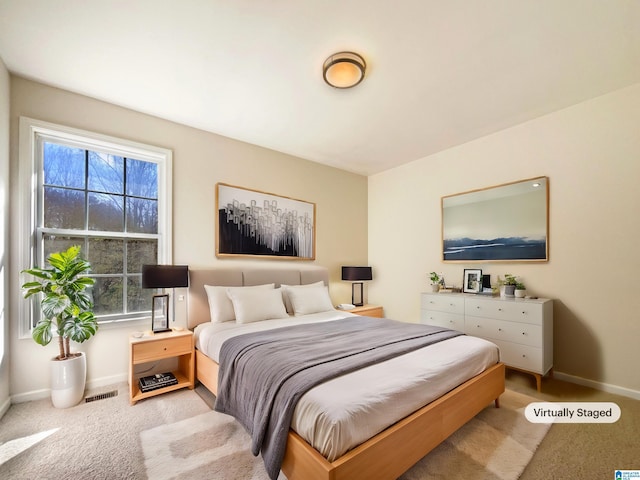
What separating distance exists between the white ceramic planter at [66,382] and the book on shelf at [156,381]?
0.47m

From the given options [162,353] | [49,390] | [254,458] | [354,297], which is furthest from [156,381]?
[354,297]

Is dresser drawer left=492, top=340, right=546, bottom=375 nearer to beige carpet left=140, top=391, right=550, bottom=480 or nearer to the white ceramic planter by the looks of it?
beige carpet left=140, top=391, right=550, bottom=480

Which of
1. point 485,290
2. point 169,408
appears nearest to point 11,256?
point 169,408

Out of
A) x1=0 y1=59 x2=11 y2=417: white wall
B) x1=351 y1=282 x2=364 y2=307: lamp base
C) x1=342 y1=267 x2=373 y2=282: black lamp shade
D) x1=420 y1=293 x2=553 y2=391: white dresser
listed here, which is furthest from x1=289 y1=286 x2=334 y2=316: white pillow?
x1=0 y1=59 x2=11 y2=417: white wall

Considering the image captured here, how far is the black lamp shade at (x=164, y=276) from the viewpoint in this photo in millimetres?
2764

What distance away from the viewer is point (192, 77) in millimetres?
2553

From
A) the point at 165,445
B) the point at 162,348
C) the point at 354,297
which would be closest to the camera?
the point at 165,445

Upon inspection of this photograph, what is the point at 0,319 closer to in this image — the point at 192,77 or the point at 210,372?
the point at 210,372

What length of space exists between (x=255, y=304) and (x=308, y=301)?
0.72 m

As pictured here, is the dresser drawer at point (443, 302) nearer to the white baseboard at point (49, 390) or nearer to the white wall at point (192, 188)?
the white wall at point (192, 188)

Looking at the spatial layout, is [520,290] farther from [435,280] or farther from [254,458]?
[254,458]

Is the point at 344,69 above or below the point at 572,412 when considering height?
above

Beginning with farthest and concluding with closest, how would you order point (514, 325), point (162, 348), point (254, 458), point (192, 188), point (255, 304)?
point (192, 188)
point (255, 304)
point (514, 325)
point (162, 348)
point (254, 458)

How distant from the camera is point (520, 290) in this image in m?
3.17
